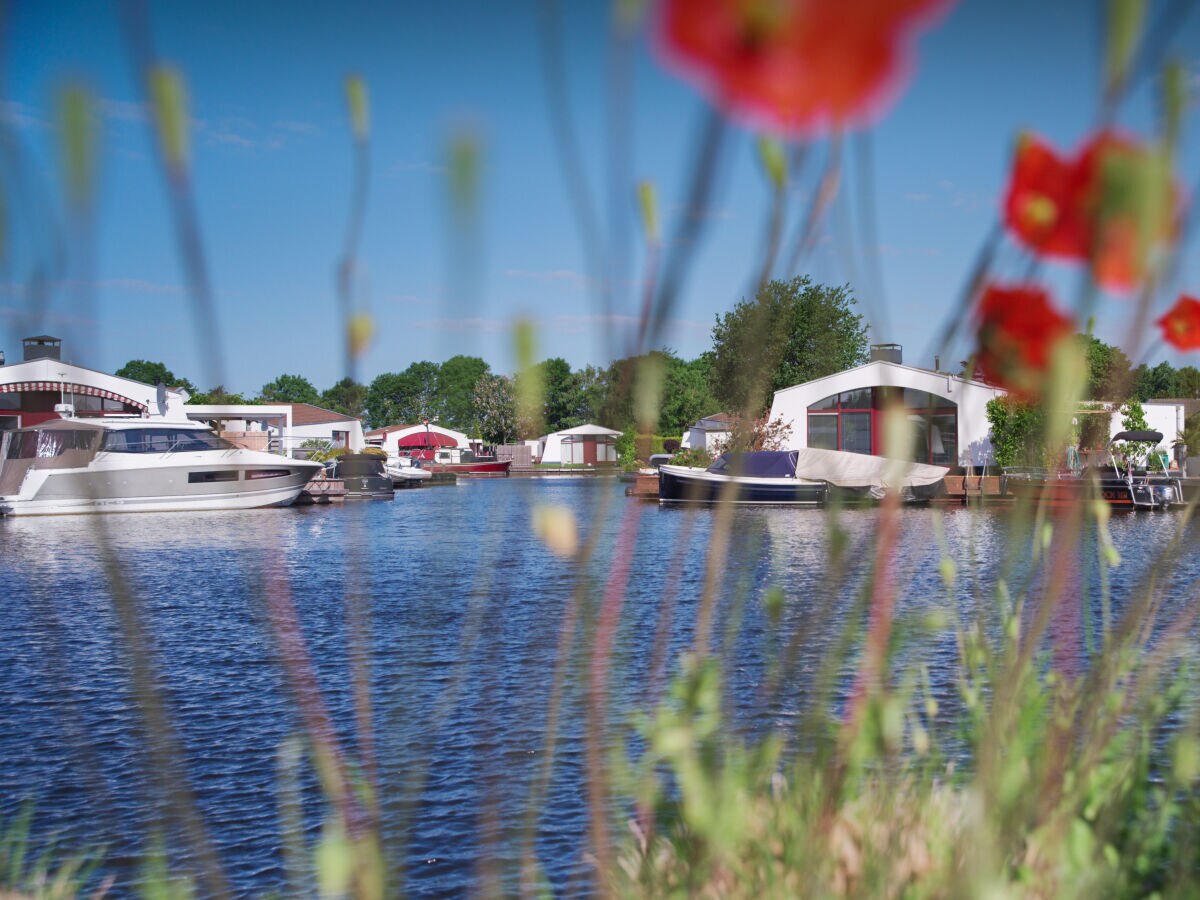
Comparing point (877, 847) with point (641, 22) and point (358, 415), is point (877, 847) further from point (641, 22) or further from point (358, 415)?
point (641, 22)

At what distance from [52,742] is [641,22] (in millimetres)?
6747

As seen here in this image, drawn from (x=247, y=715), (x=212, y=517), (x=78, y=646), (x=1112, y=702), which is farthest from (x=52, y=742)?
(x=212, y=517)

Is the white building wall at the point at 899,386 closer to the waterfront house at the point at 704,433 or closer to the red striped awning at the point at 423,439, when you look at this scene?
the waterfront house at the point at 704,433

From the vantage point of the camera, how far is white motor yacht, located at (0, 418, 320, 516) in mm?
24922

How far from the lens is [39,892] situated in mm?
3143

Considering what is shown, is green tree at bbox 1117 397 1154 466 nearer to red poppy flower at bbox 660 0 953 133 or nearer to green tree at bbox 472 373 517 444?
red poppy flower at bbox 660 0 953 133

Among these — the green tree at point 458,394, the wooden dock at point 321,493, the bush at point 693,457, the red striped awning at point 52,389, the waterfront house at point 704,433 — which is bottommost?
the wooden dock at point 321,493

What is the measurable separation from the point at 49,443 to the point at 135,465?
288cm

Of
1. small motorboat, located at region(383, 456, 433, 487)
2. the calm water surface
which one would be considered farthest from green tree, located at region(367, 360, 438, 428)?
the calm water surface

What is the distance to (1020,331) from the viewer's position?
55.2 inches

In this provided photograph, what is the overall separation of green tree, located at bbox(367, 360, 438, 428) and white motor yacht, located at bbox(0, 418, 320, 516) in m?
73.8

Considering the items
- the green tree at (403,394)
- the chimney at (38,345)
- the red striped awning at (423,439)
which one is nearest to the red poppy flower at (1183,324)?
the chimney at (38,345)

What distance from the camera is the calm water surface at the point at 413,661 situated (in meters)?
2.67

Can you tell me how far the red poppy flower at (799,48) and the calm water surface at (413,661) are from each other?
79 centimetres
